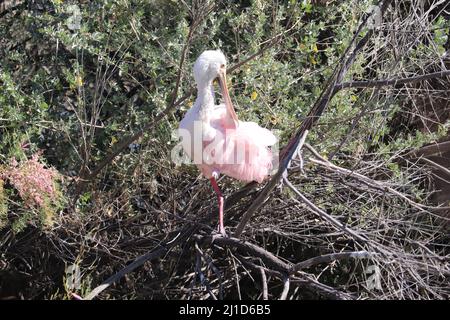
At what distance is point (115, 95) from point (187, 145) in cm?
87

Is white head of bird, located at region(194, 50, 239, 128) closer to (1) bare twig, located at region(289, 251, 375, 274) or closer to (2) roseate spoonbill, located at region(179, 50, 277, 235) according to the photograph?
(2) roseate spoonbill, located at region(179, 50, 277, 235)

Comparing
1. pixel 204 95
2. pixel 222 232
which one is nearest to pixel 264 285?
pixel 222 232

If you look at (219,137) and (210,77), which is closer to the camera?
(210,77)

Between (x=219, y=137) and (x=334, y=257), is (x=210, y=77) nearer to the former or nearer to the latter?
(x=219, y=137)

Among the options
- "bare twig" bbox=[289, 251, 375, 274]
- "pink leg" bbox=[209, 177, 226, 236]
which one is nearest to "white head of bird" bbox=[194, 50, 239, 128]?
"pink leg" bbox=[209, 177, 226, 236]

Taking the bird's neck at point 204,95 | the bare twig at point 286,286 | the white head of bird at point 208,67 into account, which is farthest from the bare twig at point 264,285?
the white head of bird at point 208,67

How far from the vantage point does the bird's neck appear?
5387 mm

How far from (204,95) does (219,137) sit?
11.3 inches

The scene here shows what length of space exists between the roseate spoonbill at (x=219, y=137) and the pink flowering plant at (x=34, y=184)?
33.9 inches

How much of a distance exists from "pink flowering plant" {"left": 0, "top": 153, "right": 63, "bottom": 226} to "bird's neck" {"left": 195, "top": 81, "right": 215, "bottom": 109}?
3.26 ft

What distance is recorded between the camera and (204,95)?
5.39 meters

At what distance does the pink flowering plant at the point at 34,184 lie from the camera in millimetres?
5070
